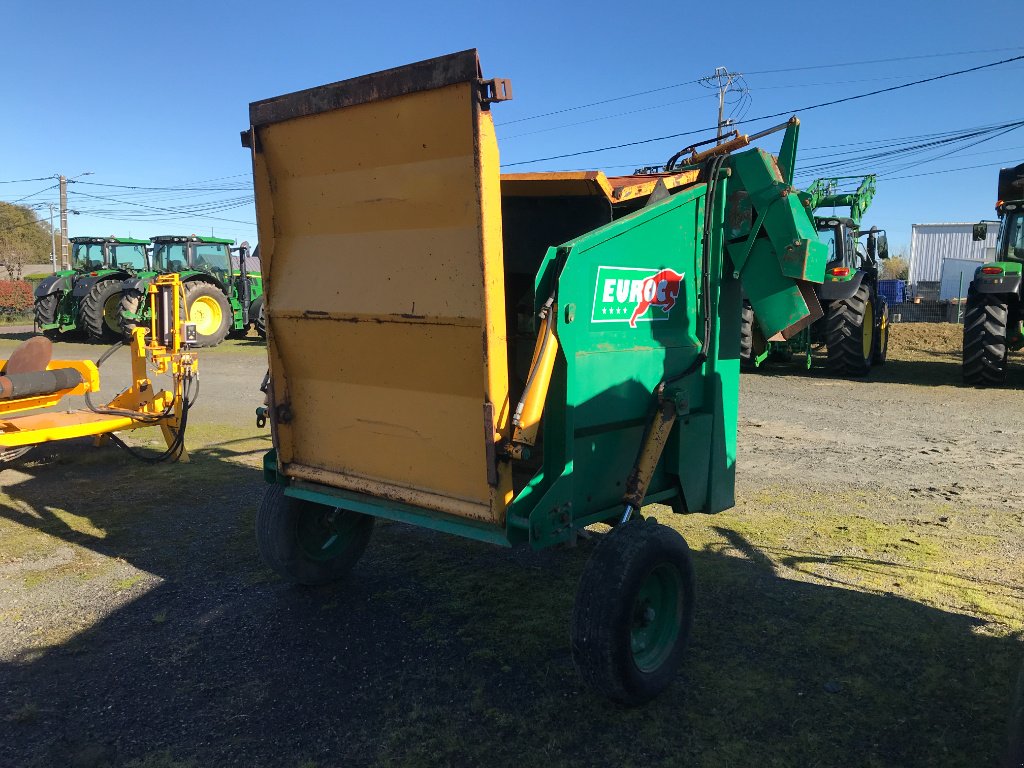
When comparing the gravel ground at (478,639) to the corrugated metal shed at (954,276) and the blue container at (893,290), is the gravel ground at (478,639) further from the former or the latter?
the corrugated metal shed at (954,276)

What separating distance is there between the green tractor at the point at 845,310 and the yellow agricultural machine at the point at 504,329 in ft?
23.4

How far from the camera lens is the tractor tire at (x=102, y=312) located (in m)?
16.6

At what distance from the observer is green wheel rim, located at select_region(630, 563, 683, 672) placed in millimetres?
3045

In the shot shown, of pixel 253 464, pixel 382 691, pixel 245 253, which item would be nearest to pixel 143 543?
pixel 253 464

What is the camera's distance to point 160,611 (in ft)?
12.4

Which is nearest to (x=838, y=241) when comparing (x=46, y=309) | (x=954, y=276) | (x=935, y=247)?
(x=46, y=309)

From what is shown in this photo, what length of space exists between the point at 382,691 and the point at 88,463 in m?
4.85

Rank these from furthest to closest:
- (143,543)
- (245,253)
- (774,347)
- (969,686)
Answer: (245,253), (774,347), (143,543), (969,686)

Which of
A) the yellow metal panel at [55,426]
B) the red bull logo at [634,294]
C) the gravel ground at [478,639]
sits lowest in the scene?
the gravel ground at [478,639]

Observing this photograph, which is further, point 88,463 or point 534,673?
point 88,463

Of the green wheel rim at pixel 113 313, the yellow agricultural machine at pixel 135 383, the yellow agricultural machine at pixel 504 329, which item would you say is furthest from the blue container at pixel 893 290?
the yellow agricultural machine at pixel 504 329

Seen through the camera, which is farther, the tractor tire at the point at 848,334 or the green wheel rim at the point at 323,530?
the tractor tire at the point at 848,334

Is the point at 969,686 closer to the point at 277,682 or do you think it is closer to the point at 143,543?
the point at 277,682

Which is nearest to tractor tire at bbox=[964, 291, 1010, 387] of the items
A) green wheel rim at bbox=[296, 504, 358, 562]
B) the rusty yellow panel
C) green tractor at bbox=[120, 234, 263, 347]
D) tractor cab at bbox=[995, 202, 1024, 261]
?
tractor cab at bbox=[995, 202, 1024, 261]
